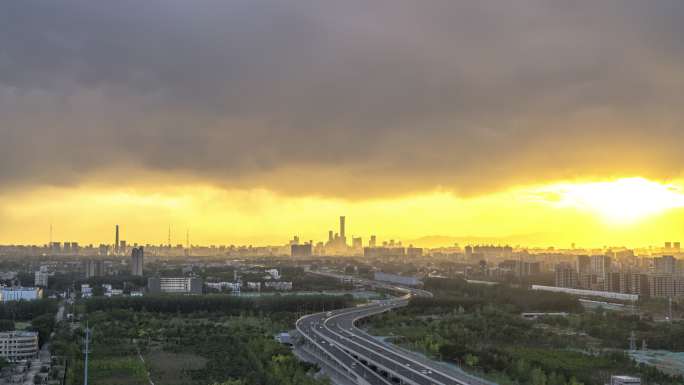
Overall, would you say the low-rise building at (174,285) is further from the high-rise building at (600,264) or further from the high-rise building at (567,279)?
the high-rise building at (600,264)

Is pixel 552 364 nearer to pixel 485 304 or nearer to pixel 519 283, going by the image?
pixel 485 304

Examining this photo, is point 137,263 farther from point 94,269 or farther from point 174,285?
point 174,285

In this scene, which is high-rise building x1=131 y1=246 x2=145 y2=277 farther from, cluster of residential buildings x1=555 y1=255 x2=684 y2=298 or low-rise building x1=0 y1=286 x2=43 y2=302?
cluster of residential buildings x1=555 y1=255 x2=684 y2=298

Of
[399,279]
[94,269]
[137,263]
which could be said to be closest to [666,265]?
[399,279]

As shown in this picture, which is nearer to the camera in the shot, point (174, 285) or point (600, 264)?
point (174, 285)

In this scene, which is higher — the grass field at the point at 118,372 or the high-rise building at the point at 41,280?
the high-rise building at the point at 41,280

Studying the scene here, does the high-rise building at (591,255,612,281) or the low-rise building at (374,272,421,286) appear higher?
the high-rise building at (591,255,612,281)

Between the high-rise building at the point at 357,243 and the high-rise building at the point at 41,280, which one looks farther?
the high-rise building at the point at 357,243

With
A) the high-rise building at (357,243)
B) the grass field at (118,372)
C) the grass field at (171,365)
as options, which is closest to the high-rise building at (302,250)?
the high-rise building at (357,243)

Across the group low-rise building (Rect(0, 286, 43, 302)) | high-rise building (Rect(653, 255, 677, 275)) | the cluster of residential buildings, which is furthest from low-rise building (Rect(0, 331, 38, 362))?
high-rise building (Rect(653, 255, 677, 275))
